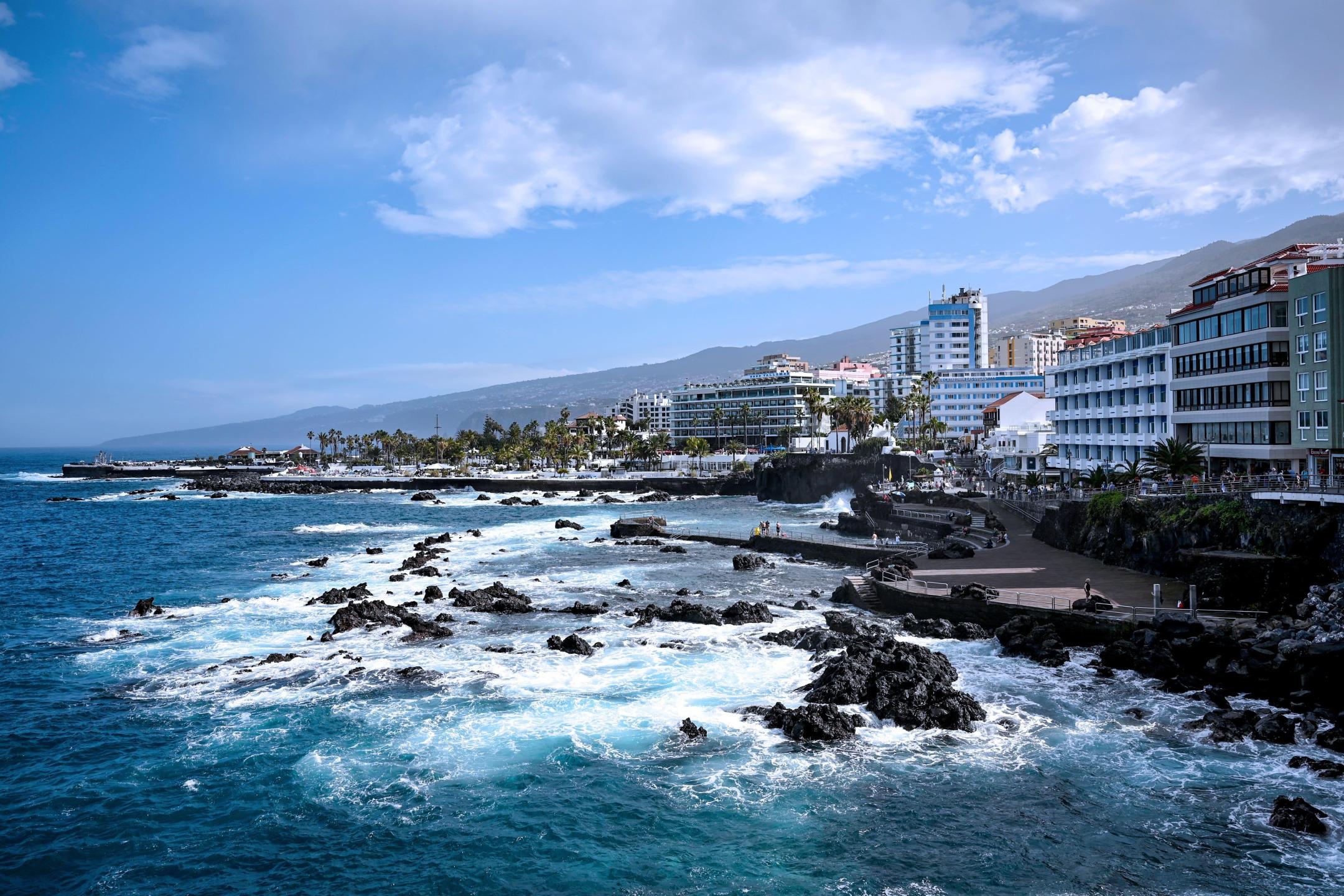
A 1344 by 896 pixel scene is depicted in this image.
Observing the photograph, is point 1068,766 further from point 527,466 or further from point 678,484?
point 527,466

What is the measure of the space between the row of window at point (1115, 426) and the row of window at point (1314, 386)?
13255 millimetres

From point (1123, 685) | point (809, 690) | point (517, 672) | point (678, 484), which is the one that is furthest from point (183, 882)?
point (678, 484)

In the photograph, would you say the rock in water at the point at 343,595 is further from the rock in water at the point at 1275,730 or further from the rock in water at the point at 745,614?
the rock in water at the point at 1275,730

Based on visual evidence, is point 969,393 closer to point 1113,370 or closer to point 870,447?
point 870,447

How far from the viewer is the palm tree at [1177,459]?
44094mm

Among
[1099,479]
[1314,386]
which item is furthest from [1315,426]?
[1099,479]

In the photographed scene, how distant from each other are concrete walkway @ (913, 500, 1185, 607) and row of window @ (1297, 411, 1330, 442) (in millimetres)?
11314

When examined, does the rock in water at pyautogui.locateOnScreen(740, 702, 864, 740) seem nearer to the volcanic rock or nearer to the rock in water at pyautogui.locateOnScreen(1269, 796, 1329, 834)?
the volcanic rock

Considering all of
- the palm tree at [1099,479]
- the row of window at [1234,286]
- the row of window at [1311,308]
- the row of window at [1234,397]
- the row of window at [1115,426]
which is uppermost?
the row of window at [1234,286]

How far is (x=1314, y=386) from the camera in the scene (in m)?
39.9

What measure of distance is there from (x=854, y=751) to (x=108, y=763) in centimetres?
2023

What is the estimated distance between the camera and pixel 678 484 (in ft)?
436

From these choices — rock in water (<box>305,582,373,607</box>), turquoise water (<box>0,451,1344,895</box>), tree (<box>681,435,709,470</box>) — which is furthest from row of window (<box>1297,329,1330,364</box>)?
tree (<box>681,435,709,470</box>)

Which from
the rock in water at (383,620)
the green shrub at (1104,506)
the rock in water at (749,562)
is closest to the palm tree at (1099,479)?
the green shrub at (1104,506)
